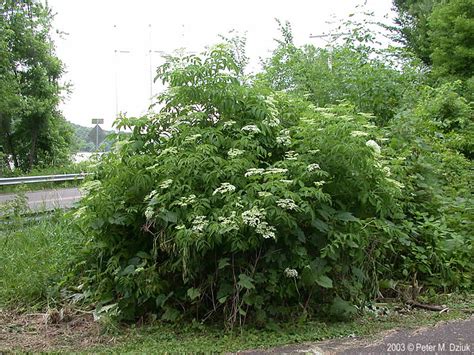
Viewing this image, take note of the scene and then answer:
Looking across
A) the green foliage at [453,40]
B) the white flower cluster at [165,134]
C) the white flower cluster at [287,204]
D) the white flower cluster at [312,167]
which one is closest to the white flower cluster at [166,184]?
the white flower cluster at [165,134]

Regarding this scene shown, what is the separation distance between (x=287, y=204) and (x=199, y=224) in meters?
0.70

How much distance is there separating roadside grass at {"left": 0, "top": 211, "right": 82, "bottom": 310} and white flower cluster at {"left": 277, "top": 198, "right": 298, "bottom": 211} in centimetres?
268

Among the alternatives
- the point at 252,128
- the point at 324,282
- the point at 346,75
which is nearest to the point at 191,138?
the point at 252,128

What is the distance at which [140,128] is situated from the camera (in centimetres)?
489

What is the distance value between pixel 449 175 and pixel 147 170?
13.7 ft

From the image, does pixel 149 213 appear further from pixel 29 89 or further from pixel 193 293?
pixel 29 89

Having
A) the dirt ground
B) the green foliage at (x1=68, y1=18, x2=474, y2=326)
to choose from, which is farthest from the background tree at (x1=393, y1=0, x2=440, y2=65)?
the dirt ground

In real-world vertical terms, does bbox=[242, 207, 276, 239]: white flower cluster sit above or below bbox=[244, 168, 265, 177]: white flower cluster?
below

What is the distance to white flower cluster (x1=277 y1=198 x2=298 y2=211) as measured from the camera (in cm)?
385

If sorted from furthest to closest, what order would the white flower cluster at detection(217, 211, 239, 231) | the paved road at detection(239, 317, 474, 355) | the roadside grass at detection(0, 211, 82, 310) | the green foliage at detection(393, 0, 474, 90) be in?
1. the green foliage at detection(393, 0, 474, 90)
2. the roadside grass at detection(0, 211, 82, 310)
3. the white flower cluster at detection(217, 211, 239, 231)
4. the paved road at detection(239, 317, 474, 355)

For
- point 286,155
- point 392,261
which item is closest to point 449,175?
point 392,261

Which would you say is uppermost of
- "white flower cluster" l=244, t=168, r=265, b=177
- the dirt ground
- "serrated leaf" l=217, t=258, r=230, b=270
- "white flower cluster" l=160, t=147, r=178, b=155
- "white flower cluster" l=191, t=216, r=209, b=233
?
"white flower cluster" l=160, t=147, r=178, b=155

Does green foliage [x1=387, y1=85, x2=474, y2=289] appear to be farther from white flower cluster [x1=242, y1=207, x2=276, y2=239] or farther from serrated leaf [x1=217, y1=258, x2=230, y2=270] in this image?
serrated leaf [x1=217, y1=258, x2=230, y2=270]

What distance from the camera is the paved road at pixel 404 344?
3633 mm
